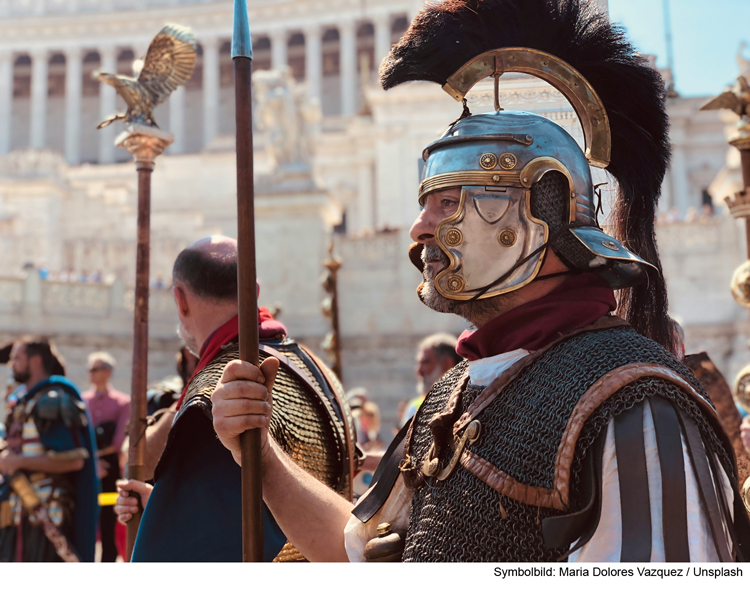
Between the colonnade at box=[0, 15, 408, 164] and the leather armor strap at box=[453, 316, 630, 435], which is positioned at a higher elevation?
the colonnade at box=[0, 15, 408, 164]

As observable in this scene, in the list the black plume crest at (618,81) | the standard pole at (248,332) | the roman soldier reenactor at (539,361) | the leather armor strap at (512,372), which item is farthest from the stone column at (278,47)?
the leather armor strap at (512,372)

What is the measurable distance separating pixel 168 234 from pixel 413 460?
88.0 ft

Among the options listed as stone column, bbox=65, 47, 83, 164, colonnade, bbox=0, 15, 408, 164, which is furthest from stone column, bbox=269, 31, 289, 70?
stone column, bbox=65, 47, 83, 164

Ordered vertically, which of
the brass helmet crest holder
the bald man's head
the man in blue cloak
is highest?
the brass helmet crest holder

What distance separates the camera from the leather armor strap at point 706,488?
1808 mm

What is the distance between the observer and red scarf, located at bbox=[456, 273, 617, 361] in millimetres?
2234

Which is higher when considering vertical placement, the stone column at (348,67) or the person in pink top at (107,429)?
the stone column at (348,67)

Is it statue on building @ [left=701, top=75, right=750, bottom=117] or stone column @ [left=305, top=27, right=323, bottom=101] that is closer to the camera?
statue on building @ [left=701, top=75, right=750, bottom=117]

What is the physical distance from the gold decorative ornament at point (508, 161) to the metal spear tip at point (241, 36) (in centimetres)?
73

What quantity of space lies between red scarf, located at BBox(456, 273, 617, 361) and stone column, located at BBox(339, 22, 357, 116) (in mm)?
51648

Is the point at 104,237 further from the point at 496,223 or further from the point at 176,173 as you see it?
the point at 496,223

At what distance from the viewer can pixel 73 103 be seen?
57.7 meters

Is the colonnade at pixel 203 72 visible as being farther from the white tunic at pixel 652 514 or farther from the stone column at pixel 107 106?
the white tunic at pixel 652 514

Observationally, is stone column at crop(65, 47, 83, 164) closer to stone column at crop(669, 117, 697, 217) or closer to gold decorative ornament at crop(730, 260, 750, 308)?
stone column at crop(669, 117, 697, 217)
